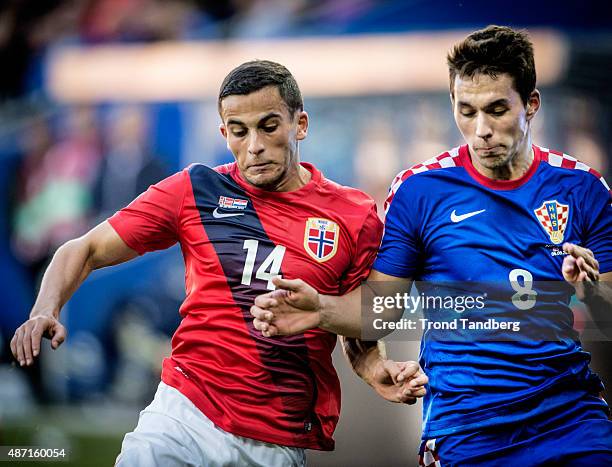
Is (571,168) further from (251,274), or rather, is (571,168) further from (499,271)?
(251,274)

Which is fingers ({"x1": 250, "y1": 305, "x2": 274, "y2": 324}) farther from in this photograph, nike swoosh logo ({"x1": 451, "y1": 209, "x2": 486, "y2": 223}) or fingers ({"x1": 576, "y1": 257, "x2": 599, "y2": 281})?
fingers ({"x1": 576, "y1": 257, "x2": 599, "y2": 281})

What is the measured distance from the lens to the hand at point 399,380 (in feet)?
8.50

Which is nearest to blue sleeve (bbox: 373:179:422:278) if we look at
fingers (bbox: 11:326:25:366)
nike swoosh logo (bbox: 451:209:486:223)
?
nike swoosh logo (bbox: 451:209:486:223)

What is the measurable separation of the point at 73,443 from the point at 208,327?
9.48 feet

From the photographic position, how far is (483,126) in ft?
9.37

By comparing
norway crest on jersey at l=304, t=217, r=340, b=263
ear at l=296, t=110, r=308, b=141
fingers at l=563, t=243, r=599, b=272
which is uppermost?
ear at l=296, t=110, r=308, b=141

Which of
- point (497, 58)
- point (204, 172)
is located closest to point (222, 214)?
point (204, 172)

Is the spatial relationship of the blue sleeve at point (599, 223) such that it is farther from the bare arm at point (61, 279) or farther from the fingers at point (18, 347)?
the fingers at point (18, 347)

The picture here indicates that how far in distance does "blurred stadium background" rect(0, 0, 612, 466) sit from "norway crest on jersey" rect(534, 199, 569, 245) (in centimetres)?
250

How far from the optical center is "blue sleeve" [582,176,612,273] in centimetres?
286

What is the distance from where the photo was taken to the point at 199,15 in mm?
5992

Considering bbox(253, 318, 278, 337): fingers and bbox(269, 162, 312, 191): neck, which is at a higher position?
bbox(269, 162, 312, 191): neck

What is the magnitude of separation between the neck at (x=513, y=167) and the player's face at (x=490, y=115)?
0.06m

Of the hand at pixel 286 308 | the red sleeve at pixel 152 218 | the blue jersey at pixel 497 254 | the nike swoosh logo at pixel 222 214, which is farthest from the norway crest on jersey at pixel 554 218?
the red sleeve at pixel 152 218
